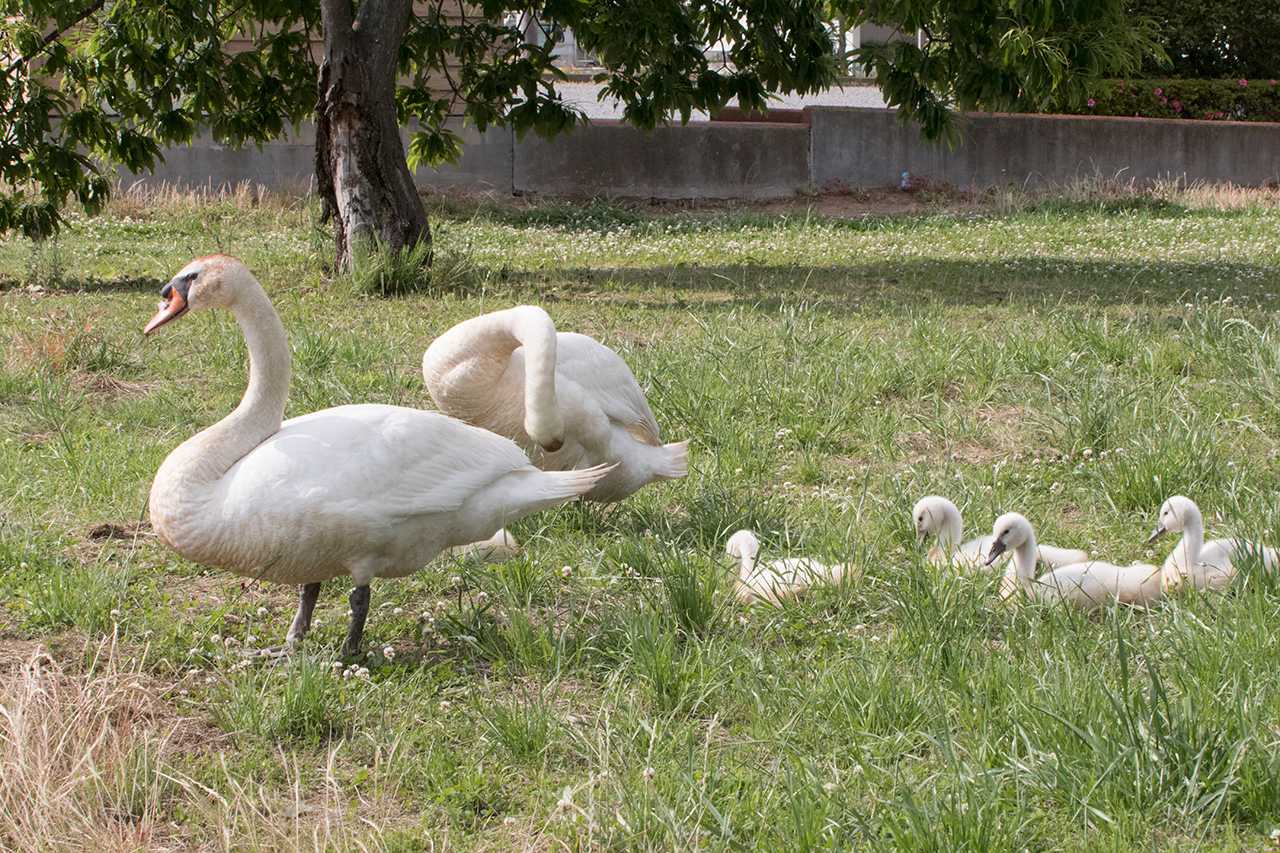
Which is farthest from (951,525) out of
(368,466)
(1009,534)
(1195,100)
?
(1195,100)

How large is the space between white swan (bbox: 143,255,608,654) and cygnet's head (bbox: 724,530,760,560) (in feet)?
2.21

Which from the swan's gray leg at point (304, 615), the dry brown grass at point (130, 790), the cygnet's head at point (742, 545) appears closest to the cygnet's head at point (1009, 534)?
the cygnet's head at point (742, 545)

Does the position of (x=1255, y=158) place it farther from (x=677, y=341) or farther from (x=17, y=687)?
(x=17, y=687)

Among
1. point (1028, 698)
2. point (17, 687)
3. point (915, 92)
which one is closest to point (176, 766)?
point (17, 687)

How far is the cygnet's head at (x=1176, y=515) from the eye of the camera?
474 centimetres

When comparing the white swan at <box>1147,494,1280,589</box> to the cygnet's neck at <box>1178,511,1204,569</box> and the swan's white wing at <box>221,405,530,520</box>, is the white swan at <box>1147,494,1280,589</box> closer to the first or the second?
the cygnet's neck at <box>1178,511,1204,569</box>

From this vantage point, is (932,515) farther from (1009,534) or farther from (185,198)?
(185,198)

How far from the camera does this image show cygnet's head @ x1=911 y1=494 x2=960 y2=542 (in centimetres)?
488

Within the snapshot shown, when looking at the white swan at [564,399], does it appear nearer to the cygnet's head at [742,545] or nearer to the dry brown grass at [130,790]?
the cygnet's head at [742,545]

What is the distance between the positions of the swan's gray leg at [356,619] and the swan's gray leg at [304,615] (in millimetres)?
176

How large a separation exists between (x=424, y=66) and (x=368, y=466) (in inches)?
359

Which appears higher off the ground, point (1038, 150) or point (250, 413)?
point (1038, 150)

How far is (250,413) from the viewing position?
4.28 metres

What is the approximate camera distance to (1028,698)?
11.0 feet
